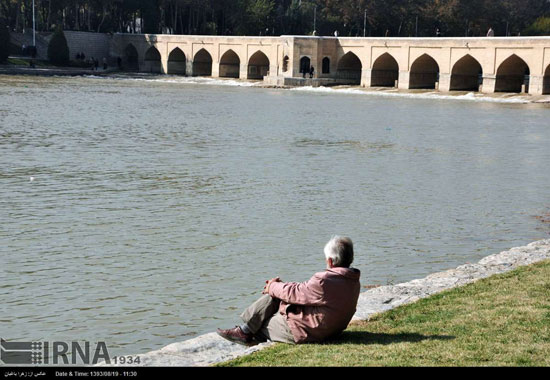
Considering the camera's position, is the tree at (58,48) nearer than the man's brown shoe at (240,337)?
No

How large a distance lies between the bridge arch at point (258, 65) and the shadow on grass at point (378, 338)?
53969 mm

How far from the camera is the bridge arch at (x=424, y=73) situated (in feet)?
167

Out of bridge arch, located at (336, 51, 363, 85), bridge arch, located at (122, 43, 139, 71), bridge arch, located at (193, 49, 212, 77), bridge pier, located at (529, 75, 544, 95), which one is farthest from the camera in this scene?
bridge arch, located at (122, 43, 139, 71)

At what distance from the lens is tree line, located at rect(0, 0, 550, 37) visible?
63.3 metres

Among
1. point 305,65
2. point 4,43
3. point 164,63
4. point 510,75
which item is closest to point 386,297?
point 510,75

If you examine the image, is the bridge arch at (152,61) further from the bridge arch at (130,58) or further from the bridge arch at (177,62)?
the bridge arch at (177,62)

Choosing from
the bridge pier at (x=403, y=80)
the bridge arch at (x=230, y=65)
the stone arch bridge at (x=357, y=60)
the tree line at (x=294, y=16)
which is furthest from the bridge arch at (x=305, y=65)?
the bridge pier at (x=403, y=80)

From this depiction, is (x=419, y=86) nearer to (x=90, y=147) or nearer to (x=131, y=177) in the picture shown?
(x=90, y=147)

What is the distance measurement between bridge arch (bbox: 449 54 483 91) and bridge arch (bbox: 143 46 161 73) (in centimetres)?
2611

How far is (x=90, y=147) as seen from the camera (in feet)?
64.1

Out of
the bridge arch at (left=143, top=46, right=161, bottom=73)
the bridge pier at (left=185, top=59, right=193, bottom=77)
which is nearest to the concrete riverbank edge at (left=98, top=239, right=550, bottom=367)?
the bridge pier at (left=185, top=59, right=193, bottom=77)

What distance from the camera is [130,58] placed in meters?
68.9

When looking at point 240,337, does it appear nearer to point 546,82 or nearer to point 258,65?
point 546,82

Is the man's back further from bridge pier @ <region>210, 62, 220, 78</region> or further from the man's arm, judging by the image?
bridge pier @ <region>210, 62, 220, 78</region>
